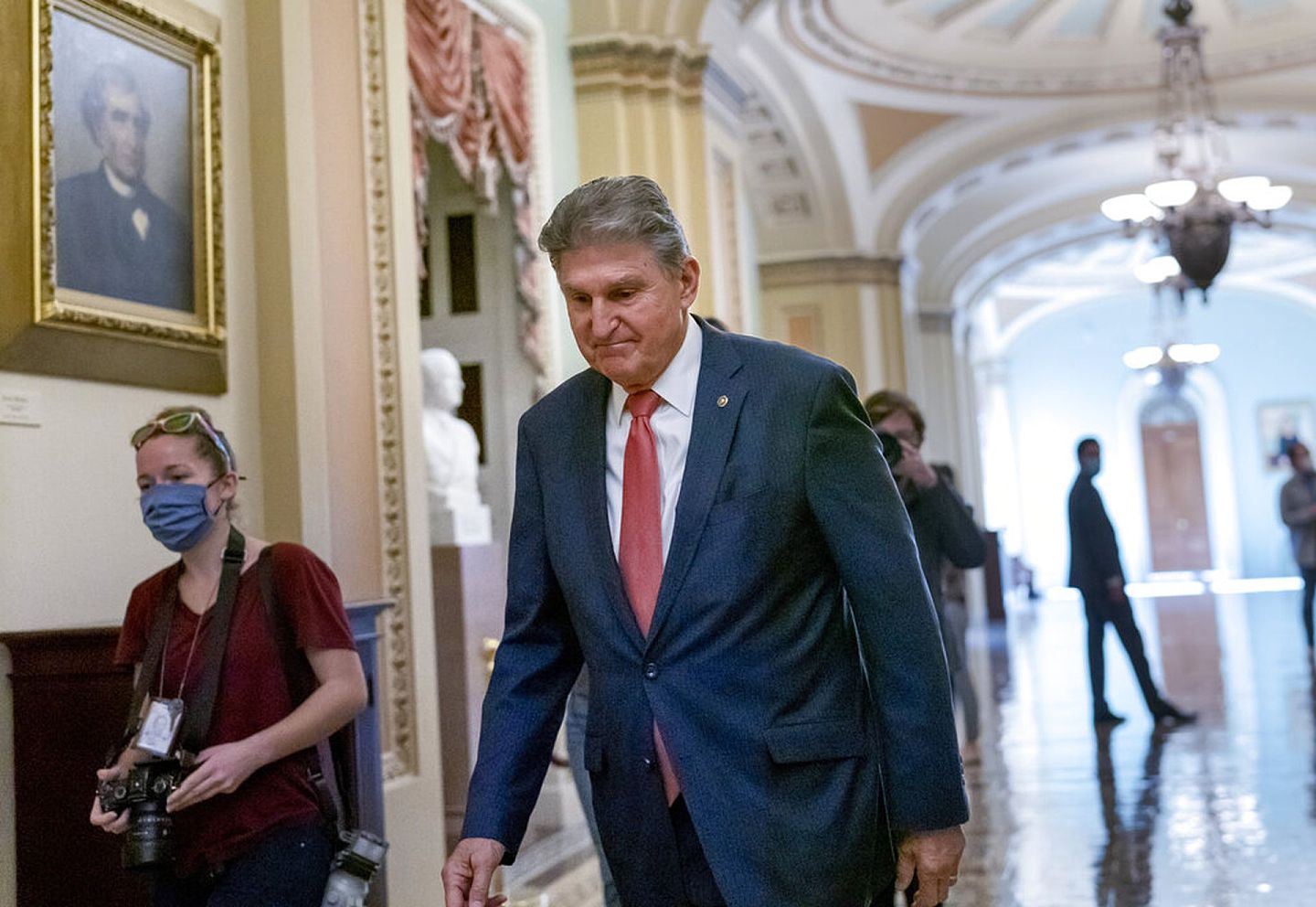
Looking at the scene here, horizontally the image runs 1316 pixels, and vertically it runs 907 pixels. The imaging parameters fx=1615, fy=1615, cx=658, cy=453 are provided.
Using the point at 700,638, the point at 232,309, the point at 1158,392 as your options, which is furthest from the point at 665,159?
the point at 1158,392

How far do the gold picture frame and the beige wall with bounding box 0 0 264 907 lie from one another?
0.25 ft

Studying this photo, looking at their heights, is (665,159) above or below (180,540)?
above

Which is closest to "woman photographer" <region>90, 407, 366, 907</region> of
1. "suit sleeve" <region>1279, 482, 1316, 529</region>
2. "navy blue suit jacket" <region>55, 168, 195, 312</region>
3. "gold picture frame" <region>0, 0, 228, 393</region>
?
"gold picture frame" <region>0, 0, 228, 393</region>

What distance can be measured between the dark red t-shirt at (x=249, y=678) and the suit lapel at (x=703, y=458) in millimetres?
1030

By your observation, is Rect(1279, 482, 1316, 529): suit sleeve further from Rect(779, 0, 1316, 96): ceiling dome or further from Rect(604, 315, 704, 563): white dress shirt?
Rect(604, 315, 704, 563): white dress shirt

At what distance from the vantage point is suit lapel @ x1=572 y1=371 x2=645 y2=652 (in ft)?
6.97

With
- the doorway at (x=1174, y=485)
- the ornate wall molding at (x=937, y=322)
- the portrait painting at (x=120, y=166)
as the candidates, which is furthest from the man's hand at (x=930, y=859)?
the doorway at (x=1174, y=485)

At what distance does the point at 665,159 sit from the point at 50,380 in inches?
203

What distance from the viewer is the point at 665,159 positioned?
8734mm

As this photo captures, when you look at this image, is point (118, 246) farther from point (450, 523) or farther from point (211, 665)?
point (450, 523)

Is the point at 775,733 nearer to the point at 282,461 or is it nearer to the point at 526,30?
the point at 282,461

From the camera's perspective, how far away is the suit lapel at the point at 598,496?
2.12 meters

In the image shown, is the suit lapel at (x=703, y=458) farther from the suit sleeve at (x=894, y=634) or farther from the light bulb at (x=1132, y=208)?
the light bulb at (x=1132, y=208)

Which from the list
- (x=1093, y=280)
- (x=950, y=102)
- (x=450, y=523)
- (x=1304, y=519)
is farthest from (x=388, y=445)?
(x=1093, y=280)
